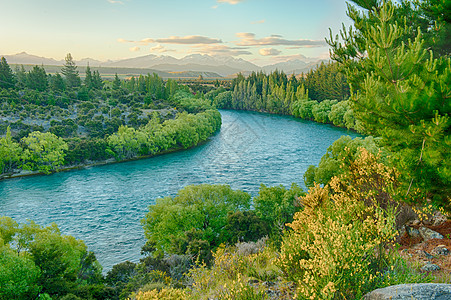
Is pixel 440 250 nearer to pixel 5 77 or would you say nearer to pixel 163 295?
pixel 163 295

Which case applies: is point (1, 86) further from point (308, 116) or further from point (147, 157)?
point (308, 116)

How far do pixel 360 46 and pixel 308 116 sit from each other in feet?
328

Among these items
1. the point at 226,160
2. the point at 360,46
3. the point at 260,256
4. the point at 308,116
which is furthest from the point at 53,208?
the point at 308,116

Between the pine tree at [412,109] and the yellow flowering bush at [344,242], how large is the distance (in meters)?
1.55

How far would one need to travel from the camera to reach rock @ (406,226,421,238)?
11516mm

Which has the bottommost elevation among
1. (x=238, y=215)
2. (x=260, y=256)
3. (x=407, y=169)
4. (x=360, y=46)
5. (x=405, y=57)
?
(x=238, y=215)

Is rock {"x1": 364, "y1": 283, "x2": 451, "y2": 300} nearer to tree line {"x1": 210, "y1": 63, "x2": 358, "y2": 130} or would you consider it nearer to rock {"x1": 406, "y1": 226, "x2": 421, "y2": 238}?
rock {"x1": 406, "y1": 226, "x2": 421, "y2": 238}

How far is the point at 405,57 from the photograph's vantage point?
25.6 feet

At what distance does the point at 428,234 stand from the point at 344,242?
6525 mm

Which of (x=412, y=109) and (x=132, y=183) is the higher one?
(x=412, y=109)

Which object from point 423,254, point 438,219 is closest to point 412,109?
point 423,254

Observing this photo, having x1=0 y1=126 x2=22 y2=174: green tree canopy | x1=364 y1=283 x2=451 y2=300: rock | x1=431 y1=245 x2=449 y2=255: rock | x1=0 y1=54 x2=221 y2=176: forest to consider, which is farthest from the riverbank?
x1=364 y1=283 x2=451 y2=300: rock

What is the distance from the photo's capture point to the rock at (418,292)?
602 centimetres

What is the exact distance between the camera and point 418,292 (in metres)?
6.08
